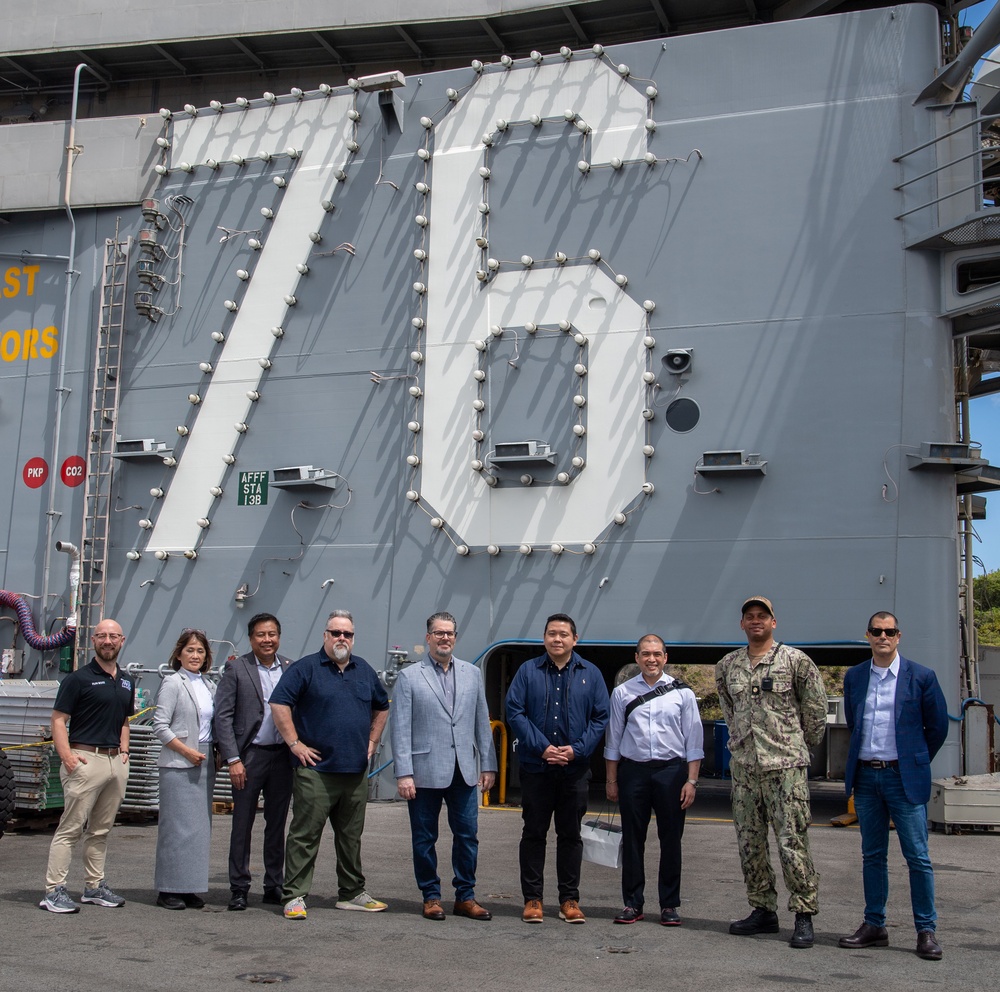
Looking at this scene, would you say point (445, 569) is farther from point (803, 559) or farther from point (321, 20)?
point (321, 20)

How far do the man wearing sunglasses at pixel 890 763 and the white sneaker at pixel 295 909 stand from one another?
3207 millimetres

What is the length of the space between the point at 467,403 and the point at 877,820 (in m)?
8.39

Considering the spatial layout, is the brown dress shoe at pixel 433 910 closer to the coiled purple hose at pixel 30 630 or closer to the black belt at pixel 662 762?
the black belt at pixel 662 762

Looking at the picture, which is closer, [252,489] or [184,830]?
[184,830]

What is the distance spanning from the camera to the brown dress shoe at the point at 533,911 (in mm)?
7172

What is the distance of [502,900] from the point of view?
8055 millimetres

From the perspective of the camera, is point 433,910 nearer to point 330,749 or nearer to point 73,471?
point 330,749

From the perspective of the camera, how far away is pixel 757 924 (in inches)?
272

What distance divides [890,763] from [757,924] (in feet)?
4.04

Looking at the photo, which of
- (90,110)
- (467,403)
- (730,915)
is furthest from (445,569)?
(90,110)

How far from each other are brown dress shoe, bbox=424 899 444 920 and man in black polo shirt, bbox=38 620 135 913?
2.02 meters

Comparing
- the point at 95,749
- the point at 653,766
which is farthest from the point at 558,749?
the point at 95,749

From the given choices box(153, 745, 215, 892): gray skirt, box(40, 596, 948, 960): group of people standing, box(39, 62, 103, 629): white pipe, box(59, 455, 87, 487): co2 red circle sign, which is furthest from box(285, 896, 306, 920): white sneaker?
box(59, 455, 87, 487): co2 red circle sign

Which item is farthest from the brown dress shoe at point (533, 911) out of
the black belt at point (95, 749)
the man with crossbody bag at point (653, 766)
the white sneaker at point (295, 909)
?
the black belt at point (95, 749)
